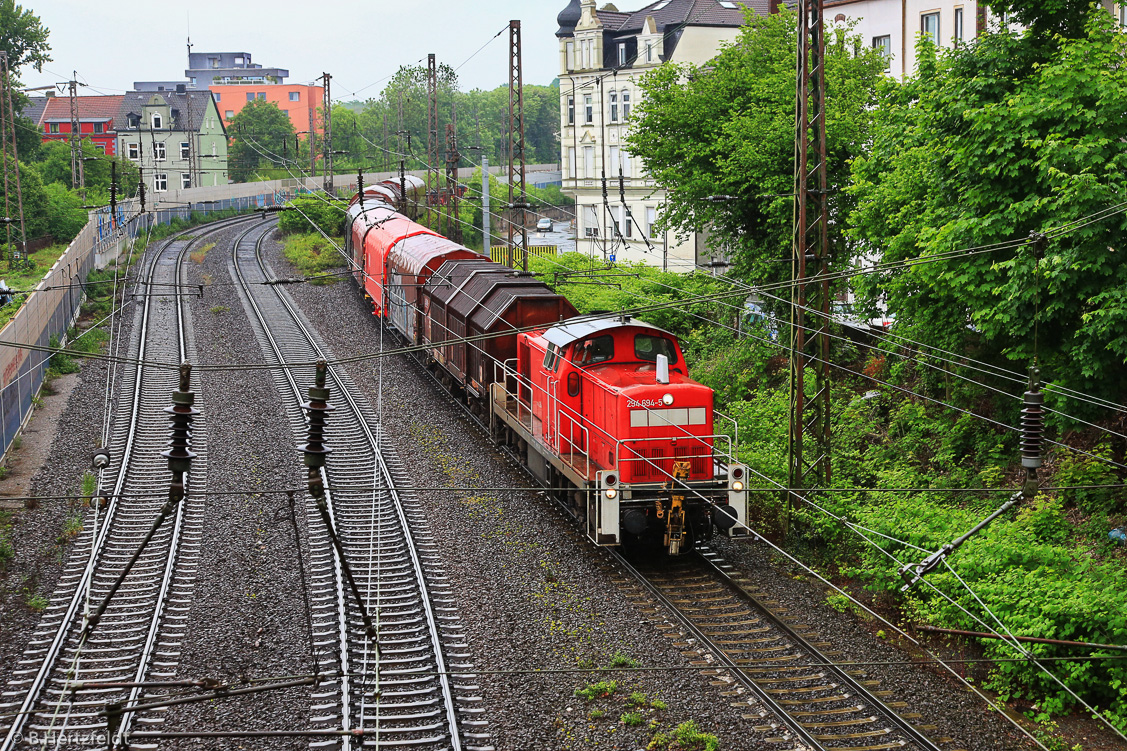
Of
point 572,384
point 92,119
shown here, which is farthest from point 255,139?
point 572,384

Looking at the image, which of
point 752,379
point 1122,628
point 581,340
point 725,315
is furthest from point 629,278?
point 1122,628

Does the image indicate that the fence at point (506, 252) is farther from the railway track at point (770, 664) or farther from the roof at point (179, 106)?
the roof at point (179, 106)

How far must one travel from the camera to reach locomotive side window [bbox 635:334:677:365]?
60.1 ft

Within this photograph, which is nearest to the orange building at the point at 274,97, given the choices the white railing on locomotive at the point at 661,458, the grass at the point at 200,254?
the grass at the point at 200,254

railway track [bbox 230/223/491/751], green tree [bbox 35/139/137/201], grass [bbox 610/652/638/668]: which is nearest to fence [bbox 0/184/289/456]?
A: railway track [bbox 230/223/491/751]

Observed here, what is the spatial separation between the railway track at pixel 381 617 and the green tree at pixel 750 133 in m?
11.9

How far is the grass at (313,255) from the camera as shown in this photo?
1836 inches

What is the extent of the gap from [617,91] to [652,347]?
3873 centimetres

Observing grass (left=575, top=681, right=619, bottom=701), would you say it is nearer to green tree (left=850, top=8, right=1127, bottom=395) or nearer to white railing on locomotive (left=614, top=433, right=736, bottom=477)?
white railing on locomotive (left=614, top=433, right=736, bottom=477)

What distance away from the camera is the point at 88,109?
296ft

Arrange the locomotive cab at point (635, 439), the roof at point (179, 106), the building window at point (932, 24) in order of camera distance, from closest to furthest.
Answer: the locomotive cab at point (635, 439), the building window at point (932, 24), the roof at point (179, 106)

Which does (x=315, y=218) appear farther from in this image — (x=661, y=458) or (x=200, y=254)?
(x=661, y=458)

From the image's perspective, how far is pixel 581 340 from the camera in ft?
59.5

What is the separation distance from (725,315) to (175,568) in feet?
66.7
